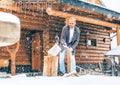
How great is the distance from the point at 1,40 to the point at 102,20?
11.5 meters

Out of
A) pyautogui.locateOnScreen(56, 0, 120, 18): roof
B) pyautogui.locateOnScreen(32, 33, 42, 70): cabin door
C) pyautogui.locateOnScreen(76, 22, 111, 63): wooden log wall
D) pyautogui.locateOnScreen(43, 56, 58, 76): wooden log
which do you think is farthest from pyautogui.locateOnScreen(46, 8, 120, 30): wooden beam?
pyautogui.locateOnScreen(43, 56, 58, 76): wooden log

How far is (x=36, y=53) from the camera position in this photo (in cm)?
1186

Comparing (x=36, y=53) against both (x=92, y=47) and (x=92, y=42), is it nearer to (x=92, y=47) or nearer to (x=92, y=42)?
(x=92, y=47)

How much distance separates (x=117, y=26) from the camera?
13.2 meters

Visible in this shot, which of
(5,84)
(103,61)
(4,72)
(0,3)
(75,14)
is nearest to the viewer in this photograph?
(5,84)

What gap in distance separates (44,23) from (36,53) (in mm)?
1484

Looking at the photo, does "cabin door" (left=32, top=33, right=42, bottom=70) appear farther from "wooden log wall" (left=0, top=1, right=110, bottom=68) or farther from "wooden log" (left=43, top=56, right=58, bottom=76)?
"wooden log" (left=43, top=56, right=58, bottom=76)

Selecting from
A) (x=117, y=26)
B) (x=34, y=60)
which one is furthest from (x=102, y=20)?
(x=34, y=60)

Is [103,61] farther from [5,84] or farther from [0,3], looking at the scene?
[5,84]

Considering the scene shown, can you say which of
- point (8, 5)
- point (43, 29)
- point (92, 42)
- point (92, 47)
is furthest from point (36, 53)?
point (92, 42)

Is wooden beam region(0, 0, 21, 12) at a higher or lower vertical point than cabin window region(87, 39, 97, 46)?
higher

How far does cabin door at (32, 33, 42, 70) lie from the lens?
457 inches

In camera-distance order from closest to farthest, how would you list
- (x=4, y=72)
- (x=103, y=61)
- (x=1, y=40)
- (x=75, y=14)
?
(x=1, y=40), (x=4, y=72), (x=75, y=14), (x=103, y=61)

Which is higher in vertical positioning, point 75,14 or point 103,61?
point 75,14
